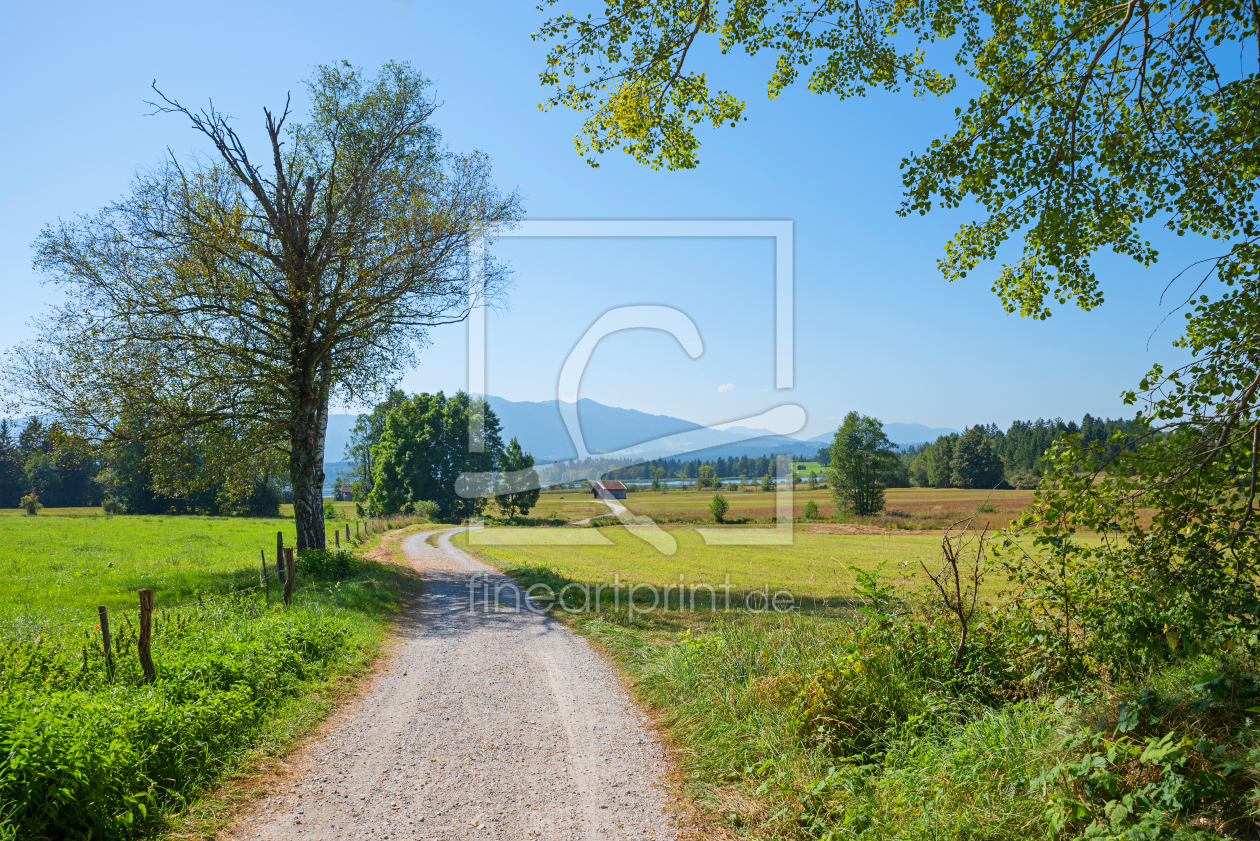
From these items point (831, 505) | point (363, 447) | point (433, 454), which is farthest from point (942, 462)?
point (363, 447)

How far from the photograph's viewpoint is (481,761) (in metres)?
5.53

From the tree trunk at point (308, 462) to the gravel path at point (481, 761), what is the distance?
30.1 ft

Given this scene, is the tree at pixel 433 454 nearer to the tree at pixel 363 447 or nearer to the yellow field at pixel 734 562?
the tree at pixel 363 447

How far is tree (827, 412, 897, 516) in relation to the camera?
185ft

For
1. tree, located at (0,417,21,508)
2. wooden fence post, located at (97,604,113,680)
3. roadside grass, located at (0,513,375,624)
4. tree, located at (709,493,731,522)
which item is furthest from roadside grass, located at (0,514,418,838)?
tree, located at (0,417,21,508)

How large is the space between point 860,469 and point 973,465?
27.9 m

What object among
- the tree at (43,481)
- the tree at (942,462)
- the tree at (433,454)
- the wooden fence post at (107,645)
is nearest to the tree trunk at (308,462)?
the wooden fence post at (107,645)

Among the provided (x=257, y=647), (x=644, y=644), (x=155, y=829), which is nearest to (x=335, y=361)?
(x=257, y=647)

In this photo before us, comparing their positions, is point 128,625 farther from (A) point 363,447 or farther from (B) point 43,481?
(B) point 43,481

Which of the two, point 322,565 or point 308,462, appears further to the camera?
point 308,462

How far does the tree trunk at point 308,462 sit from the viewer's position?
54.5ft

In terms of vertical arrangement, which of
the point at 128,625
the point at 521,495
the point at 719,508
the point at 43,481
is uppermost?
the point at 128,625

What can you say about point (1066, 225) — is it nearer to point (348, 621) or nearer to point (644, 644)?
point (644, 644)

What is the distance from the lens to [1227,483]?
4.47 metres
